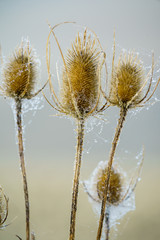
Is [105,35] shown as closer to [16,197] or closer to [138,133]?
[138,133]

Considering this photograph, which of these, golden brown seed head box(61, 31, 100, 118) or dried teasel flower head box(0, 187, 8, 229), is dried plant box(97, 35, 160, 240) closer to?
golden brown seed head box(61, 31, 100, 118)

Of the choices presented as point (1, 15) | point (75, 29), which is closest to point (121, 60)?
point (75, 29)

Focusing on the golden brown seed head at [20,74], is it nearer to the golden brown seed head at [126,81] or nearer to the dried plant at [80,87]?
the dried plant at [80,87]

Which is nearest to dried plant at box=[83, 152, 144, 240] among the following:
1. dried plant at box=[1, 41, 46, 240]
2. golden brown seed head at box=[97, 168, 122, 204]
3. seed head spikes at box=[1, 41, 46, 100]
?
golden brown seed head at box=[97, 168, 122, 204]

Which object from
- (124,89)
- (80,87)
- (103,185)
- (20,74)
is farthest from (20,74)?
(103,185)

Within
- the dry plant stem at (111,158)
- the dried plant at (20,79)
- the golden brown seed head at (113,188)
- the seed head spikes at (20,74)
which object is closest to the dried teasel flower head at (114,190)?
the golden brown seed head at (113,188)

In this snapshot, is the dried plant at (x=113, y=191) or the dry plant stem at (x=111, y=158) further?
the dried plant at (x=113, y=191)

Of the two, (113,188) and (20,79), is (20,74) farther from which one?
(113,188)
